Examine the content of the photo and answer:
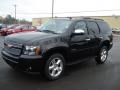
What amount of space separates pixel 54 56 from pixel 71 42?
82 centimetres

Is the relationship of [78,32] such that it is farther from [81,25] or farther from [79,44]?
[81,25]

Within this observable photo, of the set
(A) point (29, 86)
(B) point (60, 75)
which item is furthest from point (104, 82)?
(A) point (29, 86)

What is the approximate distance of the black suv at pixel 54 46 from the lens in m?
5.29

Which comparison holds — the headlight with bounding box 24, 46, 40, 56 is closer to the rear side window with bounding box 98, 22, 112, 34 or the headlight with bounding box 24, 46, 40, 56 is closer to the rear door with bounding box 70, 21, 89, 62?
the rear door with bounding box 70, 21, 89, 62

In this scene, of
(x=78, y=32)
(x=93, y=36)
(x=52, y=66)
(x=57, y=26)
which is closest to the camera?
(x=52, y=66)

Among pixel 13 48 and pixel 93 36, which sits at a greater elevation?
pixel 93 36

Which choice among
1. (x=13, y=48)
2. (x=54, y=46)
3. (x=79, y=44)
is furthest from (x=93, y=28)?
(x=13, y=48)

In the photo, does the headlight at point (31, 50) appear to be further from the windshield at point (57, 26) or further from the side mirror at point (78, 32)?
the side mirror at point (78, 32)

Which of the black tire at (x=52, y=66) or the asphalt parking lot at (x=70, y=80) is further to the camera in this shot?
the black tire at (x=52, y=66)

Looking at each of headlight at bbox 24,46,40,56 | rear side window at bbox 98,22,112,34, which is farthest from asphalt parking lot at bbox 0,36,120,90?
rear side window at bbox 98,22,112,34

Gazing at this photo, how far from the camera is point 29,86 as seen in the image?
207 inches

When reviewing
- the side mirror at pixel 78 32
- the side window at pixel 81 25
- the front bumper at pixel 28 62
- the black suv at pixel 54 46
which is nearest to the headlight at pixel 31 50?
the black suv at pixel 54 46

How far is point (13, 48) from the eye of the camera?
5.58 meters

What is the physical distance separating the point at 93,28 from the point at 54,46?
2440 mm
